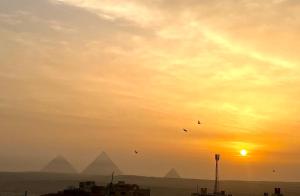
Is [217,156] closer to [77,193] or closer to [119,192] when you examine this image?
[119,192]

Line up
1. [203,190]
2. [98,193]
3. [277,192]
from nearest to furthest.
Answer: [277,192] → [98,193] → [203,190]

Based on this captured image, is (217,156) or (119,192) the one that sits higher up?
(217,156)

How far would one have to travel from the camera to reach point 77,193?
392 feet

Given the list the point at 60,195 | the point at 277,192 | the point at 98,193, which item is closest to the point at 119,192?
the point at 98,193

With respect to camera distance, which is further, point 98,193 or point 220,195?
point 220,195

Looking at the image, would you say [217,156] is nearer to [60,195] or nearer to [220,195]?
[220,195]

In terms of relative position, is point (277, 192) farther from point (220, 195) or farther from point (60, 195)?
point (60, 195)

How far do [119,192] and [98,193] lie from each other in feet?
16.2

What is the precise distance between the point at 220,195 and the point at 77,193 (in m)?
40.4

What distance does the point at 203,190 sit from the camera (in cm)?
13825

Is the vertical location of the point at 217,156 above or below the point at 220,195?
above

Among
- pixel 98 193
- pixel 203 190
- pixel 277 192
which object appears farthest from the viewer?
pixel 203 190

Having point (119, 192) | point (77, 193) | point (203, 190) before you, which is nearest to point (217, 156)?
point (203, 190)

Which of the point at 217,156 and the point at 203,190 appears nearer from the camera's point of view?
the point at 217,156
